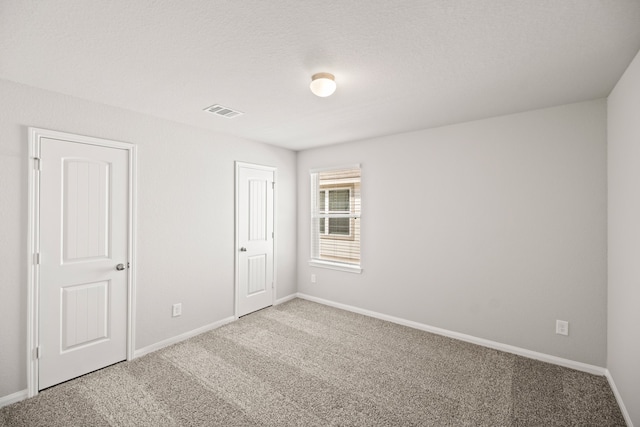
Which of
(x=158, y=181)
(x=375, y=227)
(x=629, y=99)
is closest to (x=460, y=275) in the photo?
(x=375, y=227)

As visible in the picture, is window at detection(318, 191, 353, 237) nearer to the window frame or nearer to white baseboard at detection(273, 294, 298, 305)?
the window frame

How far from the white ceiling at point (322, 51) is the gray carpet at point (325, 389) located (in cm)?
247

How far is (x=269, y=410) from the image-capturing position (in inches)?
86.2

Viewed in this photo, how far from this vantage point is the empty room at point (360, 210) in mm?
1768

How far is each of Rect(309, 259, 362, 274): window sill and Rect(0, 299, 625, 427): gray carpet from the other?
3.60ft

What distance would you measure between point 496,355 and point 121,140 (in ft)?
14.1

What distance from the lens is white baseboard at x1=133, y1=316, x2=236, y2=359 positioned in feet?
10.0

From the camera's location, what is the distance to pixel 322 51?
1887mm

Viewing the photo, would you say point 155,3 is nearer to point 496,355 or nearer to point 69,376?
point 69,376

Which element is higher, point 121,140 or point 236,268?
point 121,140

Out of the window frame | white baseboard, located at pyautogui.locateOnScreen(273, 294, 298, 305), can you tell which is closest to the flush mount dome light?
the window frame

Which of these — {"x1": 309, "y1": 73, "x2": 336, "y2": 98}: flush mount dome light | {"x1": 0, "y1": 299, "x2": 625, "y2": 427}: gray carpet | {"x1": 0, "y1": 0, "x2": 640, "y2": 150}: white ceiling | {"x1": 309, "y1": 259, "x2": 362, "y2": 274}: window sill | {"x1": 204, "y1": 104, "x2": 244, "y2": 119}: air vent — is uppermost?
{"x1": 204, "y1": 104, "x2": 244, "y2": 119}: air vent

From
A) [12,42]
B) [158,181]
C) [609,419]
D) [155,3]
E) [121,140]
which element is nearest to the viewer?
[155,3]

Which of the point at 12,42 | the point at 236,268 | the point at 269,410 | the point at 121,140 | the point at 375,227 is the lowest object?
the point at 269,410
